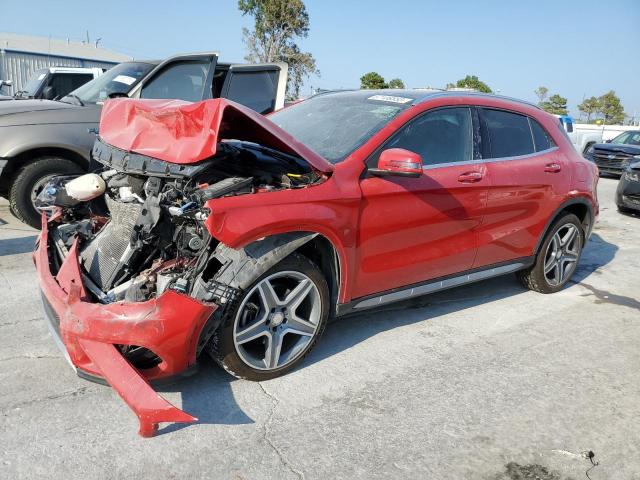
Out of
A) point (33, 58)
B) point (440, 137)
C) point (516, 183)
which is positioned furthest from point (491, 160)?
point (33, 58)

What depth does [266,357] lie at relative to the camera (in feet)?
10.4

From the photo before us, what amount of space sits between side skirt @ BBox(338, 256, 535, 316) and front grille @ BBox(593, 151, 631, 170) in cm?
1279

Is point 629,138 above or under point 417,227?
above

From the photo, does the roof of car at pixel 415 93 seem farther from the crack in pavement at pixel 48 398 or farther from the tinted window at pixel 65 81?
the tinted window at pixel 65 81

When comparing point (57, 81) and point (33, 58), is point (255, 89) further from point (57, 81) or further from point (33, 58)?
point (33, 58)

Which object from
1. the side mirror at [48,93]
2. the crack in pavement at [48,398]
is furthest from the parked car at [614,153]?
the crack in pavement at [48,398]

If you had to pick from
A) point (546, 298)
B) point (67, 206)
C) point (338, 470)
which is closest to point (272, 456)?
point (338, 470)

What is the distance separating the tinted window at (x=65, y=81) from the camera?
28.4 ft

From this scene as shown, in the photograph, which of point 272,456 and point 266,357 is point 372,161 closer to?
point 266,357

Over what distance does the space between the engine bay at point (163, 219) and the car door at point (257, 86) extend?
10.5 feet

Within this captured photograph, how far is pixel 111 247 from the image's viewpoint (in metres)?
3.31

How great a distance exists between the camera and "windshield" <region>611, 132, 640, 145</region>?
16.6 m

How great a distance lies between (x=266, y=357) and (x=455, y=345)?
1532 mm

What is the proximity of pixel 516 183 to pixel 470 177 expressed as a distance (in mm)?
606
